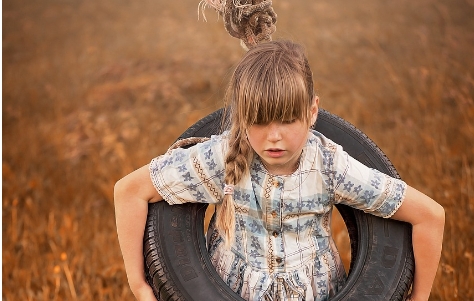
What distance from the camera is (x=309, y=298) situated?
105 inches

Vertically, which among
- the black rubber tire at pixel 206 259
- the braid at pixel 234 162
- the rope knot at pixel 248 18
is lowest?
the black rubber tire at pixel 206 259

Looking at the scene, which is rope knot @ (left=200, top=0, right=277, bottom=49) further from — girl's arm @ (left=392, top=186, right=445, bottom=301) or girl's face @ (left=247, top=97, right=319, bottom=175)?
girl's arm @ (left=392, top=186, right=445, bottom=301)

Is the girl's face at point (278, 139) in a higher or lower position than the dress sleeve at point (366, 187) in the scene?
higher

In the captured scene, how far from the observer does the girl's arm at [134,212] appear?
2594 millimetres

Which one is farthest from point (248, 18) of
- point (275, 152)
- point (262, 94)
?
point (275, 152)

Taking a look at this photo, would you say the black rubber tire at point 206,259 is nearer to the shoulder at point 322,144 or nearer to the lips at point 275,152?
the shoulder at point 322,144

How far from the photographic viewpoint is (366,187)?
2.54 meters

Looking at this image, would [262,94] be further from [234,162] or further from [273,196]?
[273,196]

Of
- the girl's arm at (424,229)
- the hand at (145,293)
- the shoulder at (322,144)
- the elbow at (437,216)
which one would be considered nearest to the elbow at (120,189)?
the hand at (145,293)

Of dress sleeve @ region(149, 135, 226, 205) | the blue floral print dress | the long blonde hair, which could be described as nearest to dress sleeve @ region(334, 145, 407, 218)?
the blue floral print dress

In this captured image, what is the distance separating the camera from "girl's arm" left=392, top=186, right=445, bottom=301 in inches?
100

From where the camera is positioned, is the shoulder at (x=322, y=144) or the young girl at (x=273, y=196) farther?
the shoulder at (x=322, y=144)

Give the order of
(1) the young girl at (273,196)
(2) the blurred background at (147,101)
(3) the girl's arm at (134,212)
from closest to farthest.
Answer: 1. (1) the young girl at (273,196)
2. (3) the girl's arm at (134,212)
3. (2) the blurred background at (147,101)

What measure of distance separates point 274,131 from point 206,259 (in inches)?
23.8
